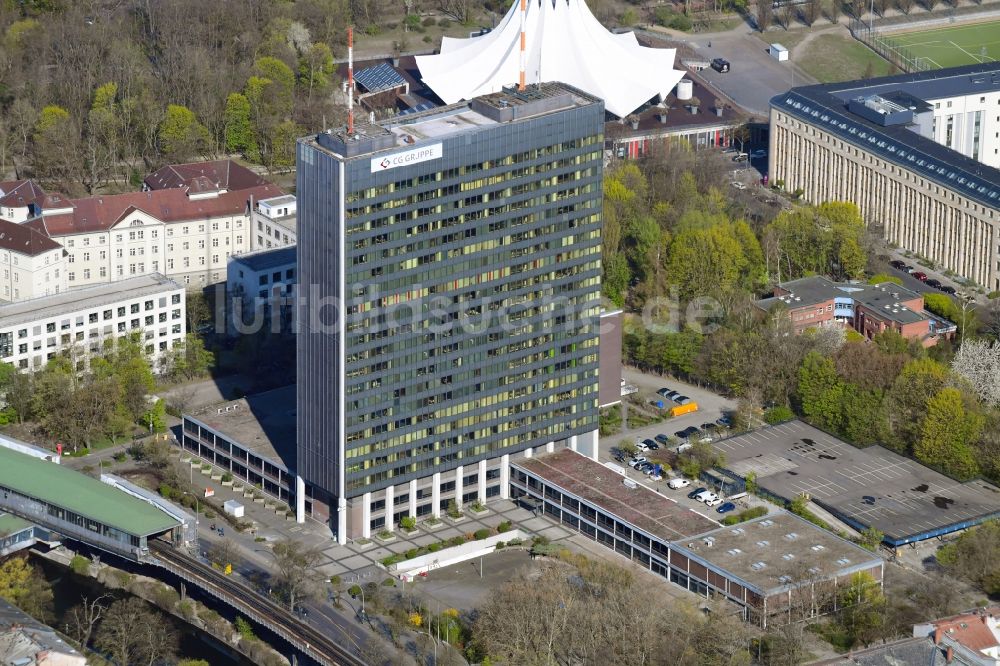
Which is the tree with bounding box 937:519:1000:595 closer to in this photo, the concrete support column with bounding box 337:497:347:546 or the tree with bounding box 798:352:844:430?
the tree with bounding box 798:352:844:430

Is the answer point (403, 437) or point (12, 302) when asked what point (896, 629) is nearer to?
point (403, 437)

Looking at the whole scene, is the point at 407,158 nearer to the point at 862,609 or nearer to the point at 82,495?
the point at 82,495

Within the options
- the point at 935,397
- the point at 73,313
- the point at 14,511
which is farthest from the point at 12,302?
the point at 935,397

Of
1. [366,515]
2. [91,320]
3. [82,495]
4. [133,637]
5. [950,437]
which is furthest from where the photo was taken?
[91,320]

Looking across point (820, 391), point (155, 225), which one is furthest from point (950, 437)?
point (155, 225)

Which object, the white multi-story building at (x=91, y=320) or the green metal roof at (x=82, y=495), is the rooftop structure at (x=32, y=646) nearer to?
the green metal roof at (x=82, y=495)

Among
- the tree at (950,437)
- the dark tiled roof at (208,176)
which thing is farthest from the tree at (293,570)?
the dark tiled roof at (208,176)
